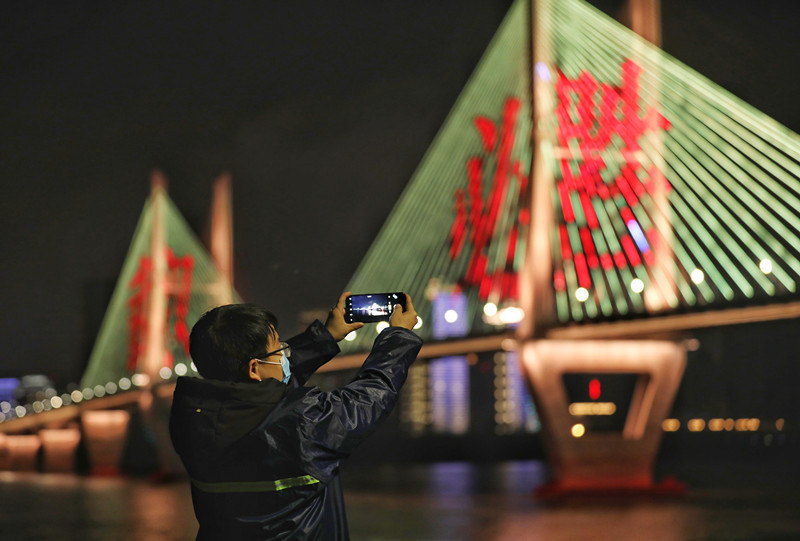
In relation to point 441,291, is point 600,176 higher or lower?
higher

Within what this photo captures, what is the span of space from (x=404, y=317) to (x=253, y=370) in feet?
0.88

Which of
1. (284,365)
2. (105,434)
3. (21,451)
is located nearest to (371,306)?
(284,365)

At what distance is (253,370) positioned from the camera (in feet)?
6.02

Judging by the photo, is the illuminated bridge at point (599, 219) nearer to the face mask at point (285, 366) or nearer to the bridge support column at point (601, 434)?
the bridge support column at point (601, 434)

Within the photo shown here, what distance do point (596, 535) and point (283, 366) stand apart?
10.3m

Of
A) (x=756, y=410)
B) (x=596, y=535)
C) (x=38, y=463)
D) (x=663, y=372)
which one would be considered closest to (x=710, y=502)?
(x=663, y=372)

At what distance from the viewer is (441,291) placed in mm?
19328

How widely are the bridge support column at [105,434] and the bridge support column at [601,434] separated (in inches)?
831

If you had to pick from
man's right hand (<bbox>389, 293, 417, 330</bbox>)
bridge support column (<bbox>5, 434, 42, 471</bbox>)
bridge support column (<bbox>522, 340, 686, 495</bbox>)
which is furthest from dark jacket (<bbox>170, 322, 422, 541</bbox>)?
bridge support column (<bbox>5, 434, 42, 471</bbox>)

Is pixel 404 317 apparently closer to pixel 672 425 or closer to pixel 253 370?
pixel 253 370

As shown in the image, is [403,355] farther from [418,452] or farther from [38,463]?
[418,452]

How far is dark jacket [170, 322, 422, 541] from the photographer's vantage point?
5.72ft

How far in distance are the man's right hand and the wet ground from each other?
935cm

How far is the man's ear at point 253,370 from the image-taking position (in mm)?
1828
